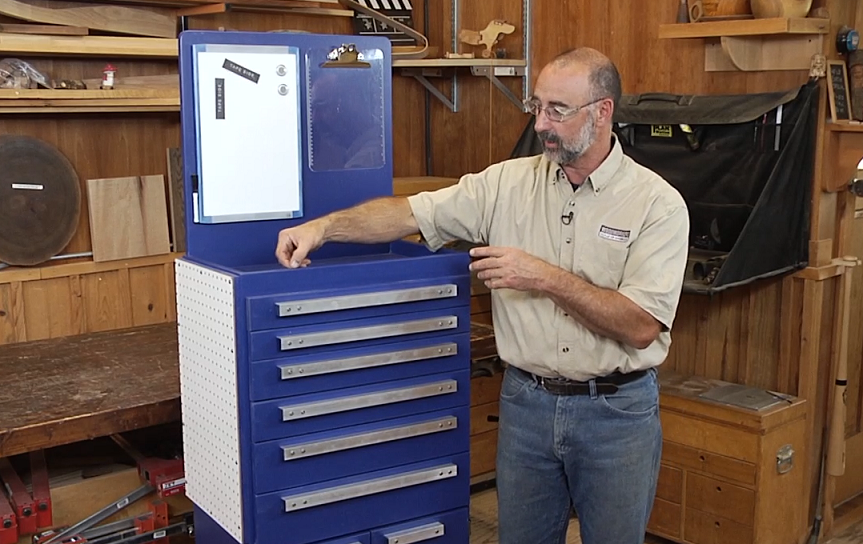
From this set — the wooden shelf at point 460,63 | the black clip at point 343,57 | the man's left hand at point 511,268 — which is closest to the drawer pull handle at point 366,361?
the man's left hand at point 511,268

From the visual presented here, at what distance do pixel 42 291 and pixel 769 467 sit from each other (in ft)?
8.25

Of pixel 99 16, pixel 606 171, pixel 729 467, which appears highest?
pixel 99 16

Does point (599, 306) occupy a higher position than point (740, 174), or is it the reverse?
point (740, 174)

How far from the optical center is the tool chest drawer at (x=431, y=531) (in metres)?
2.15

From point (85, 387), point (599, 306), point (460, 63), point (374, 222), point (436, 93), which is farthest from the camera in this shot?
point (436, 93)

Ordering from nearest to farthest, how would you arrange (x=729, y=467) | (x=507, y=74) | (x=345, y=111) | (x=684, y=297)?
1. (x=345, y=111)
2. (x=729, y=467)
3. (x=684, y=297)
4. (x=507, y=74)

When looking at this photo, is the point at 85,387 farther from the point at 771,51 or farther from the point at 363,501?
the point at 771,51

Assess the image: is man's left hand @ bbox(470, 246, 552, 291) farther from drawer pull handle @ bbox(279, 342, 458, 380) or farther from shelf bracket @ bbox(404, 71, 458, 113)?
shelf bracket @ bbox(404, 71, 458, 113)

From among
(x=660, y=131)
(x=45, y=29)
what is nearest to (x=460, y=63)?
(x=660, y=131)

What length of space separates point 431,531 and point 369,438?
283 mm

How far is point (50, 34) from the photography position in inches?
124

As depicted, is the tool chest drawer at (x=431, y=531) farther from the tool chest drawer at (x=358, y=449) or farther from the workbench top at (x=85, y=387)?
the workbench top at (x=85, y=387)

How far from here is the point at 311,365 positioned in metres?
1.98

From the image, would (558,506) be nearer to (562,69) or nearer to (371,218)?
(371,218)
